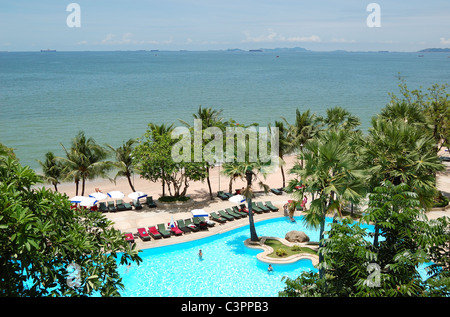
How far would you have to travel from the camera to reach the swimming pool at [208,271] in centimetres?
1738

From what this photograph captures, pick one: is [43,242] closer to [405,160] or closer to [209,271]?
[209,271]

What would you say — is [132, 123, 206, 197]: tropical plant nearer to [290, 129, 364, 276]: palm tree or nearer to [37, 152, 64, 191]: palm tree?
[37, 152, 64, 191]: palm tree

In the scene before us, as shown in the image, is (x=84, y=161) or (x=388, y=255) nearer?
(x=388, y=255)

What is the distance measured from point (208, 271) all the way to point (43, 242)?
12063 millimetres

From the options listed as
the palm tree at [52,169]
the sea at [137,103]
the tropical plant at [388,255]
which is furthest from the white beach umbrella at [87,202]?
the sea at [137,103]

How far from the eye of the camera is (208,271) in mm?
19016

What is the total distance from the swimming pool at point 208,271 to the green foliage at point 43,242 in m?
7.48

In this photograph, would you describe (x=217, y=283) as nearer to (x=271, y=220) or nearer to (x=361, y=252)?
(x=271, y=220)

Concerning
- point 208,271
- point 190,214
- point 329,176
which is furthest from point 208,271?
point 329,176

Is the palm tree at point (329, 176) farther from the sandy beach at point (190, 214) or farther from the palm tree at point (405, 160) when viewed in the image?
the sandy beach at point (190, 214)

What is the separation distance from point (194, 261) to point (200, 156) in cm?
870

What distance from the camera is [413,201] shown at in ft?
30.4

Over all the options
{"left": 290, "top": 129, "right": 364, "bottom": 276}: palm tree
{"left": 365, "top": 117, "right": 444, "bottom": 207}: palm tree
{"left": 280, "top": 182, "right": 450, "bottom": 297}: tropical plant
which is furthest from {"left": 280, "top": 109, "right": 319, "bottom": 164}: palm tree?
{"left": 280, "top": 182, "right": 450, "bottom": 297}: tropical plant

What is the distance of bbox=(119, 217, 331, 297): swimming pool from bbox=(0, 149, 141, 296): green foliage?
748cm
